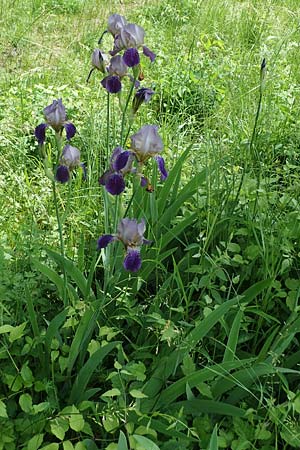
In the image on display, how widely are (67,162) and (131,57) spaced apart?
0.35m

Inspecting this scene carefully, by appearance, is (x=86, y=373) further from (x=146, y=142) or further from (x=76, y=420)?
(x=146, y=142)

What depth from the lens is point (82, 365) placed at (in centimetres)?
177

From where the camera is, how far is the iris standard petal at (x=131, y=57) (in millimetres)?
1705

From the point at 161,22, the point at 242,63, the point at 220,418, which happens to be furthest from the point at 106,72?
the point at 161,22

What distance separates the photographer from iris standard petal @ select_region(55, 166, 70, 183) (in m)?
1.72

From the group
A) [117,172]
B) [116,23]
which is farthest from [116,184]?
[116,23]

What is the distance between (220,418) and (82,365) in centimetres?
43

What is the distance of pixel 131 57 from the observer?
1.71 meters

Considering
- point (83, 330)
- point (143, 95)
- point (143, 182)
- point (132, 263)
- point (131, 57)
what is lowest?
point (83, 330)

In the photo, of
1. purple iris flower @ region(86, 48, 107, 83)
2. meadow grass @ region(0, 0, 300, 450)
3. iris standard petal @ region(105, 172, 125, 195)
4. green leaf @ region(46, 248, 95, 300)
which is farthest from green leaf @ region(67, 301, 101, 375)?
purple iris flower @ region(86, 48, 107, 83)

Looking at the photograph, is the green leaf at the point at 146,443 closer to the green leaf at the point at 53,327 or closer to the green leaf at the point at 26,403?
the green leaf at the point at 26,403

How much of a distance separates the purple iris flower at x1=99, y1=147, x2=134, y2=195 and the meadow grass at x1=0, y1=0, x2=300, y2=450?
0.17 m

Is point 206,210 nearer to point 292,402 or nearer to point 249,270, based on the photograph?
point 249,270

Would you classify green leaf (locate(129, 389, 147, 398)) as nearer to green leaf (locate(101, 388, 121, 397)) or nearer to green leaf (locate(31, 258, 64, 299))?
→ green leaf (locate(101, 388, 121, 397))
